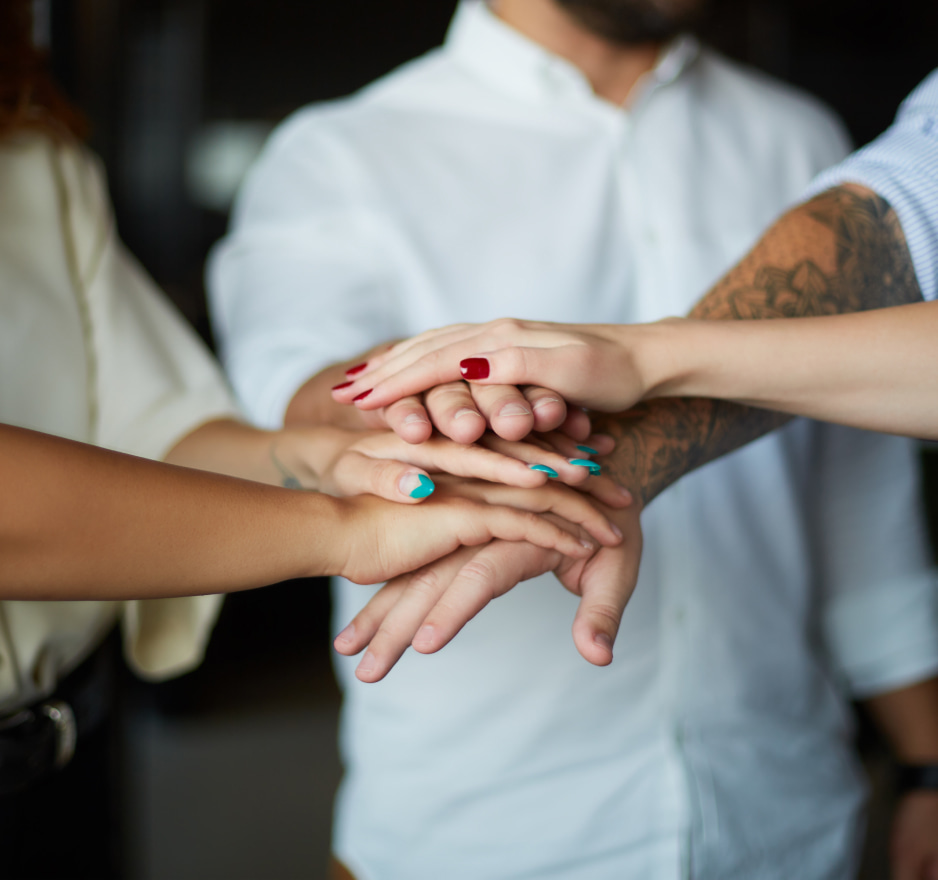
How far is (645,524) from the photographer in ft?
3.58

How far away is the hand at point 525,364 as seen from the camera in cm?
68

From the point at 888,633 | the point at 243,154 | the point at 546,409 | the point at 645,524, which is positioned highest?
the point at 546,409

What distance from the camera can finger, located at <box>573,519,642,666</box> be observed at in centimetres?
64

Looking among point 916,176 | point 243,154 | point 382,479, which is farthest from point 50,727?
point 243,154

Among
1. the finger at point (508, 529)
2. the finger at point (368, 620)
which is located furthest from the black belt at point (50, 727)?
the finger at point (508, 529)

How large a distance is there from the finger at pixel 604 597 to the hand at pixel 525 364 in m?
0.13

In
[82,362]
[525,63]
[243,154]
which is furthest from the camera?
[243,154]

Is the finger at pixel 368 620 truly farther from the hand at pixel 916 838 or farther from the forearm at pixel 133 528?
the hand at pixel 916 838

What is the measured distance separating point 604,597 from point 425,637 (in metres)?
0.15

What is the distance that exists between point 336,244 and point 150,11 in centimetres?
366

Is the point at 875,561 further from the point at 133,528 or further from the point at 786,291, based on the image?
the point at 133,528

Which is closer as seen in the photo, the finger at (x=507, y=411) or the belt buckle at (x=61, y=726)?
the finger at (x=507, y=411)

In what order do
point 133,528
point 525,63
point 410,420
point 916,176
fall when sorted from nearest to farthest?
point 133,528 → point 410,420 → point 916,176 → point 525,63

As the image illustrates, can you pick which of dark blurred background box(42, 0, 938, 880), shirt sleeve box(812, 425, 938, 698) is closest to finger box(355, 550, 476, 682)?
shirt sleeve box(812, 425, 938, 698)
